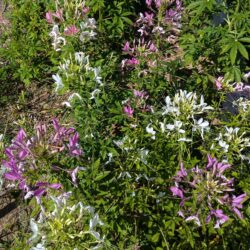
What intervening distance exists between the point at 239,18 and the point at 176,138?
→ 0.98 meters

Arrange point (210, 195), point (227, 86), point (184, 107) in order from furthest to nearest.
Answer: point (227, 86) < point (184, 107) < point (210, 195)

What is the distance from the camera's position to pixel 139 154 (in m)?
2.27

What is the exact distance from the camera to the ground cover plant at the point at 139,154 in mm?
1752

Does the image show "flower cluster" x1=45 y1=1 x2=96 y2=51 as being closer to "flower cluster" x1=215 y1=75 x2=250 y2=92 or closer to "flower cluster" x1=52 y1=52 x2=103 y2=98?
"flower cluster" x1=52 y1=52 x2=103 y2=98

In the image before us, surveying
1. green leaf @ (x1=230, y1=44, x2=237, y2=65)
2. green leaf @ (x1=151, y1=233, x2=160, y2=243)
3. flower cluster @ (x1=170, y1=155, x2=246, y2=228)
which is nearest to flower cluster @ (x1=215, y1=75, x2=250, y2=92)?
green leaf @ (x1=230, y1=44, x2=237, y2=65)

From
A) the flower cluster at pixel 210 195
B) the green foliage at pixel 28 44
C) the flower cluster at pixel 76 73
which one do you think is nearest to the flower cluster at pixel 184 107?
the flower cluster at pixel 210 195

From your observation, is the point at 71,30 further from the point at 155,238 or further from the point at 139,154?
the point at 155,238

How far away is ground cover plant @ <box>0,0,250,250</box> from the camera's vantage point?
1.75 metres

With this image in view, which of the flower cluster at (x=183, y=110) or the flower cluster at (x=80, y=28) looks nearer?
the flower cluster at (x=183, y=110)

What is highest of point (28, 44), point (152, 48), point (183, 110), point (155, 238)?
point (183, 110)

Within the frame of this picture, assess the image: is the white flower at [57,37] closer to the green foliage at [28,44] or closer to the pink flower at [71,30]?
the pink flower at [71,30]

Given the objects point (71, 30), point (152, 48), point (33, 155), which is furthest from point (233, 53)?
point (33, 155)

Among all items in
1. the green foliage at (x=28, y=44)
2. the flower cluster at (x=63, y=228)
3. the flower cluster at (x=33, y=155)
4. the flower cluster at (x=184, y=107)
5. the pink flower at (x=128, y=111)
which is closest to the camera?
the flower cluster at (x=63, y=228)

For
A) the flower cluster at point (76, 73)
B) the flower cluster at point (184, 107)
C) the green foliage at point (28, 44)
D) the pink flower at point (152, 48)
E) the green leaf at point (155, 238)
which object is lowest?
the green leaf at point (155, 238)
